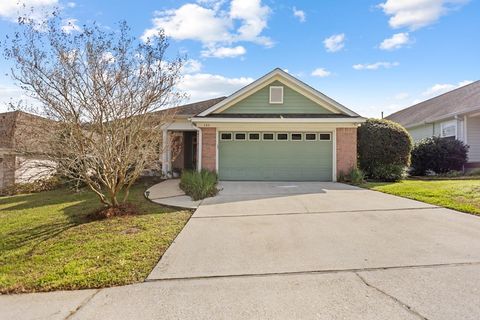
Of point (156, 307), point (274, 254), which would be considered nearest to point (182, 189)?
point (274, 254)

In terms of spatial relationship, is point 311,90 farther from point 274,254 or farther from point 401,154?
point 274,254

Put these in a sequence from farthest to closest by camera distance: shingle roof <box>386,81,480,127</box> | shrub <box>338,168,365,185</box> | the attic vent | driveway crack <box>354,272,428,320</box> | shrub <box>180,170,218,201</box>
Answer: shingle roof <box>386,81,480,127</box>, the attic vent, shrub <box>338,168,365,185</box>, shrub <box>180,170,218,201</box>, driveway crack <box>354,272,428,320</box>

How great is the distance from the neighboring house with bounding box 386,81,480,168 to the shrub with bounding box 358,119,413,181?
5505 millimetres

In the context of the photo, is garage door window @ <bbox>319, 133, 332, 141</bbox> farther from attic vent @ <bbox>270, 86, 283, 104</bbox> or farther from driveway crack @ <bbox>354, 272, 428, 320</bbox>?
driveway crack @ <bbox>354, 272, 428, 320</bbox>

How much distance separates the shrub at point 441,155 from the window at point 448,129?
5.89 ft

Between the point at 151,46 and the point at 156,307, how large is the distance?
6814 millimetres

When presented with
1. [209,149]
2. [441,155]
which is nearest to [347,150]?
[441,155]

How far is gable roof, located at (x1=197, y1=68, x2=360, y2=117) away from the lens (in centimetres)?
1378

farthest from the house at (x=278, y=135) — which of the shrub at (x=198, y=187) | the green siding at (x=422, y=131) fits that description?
the green siding at (x=422, y=131)

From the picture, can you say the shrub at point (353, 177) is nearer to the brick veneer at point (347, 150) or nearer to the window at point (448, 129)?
the brick veneer at point (347, 150)

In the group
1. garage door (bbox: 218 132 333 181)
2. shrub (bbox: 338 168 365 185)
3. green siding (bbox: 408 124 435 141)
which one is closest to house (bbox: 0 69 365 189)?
garage door (bbox: 218 132 333 181)

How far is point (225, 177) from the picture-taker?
13.7 metres

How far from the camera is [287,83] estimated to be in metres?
14.1

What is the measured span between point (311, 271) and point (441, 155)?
15651 millimetres
